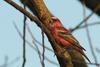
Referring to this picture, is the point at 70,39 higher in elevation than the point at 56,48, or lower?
higher

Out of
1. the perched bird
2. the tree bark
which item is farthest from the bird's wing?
the tree bark

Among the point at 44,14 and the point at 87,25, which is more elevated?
the point at 44,14

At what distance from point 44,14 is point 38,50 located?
11.7 inches

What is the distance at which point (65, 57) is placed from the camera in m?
3.48

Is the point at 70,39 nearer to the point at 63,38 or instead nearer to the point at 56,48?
the point at 63,38

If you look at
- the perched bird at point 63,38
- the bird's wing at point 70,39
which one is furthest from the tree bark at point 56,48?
the bird's wing at point 70,39

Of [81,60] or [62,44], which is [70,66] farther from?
[62,44]

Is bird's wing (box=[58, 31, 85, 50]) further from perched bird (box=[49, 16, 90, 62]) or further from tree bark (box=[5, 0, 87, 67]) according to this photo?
tree bark (box=[5, 0, 87, 67])

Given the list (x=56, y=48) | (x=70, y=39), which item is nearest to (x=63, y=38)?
(x=70, y=39)

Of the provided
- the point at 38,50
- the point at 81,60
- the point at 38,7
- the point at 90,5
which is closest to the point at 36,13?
the point at 38,7

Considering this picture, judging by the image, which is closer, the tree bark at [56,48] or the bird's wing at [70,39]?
the tree bark at [56,48]

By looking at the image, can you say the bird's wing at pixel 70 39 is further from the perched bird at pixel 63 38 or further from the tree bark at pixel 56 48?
the tree bark at pixel 56 48

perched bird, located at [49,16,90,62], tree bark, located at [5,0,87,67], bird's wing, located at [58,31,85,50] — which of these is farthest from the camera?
bird's wing, located at [58,31,85,50]

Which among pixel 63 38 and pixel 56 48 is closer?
pixel 56 48
